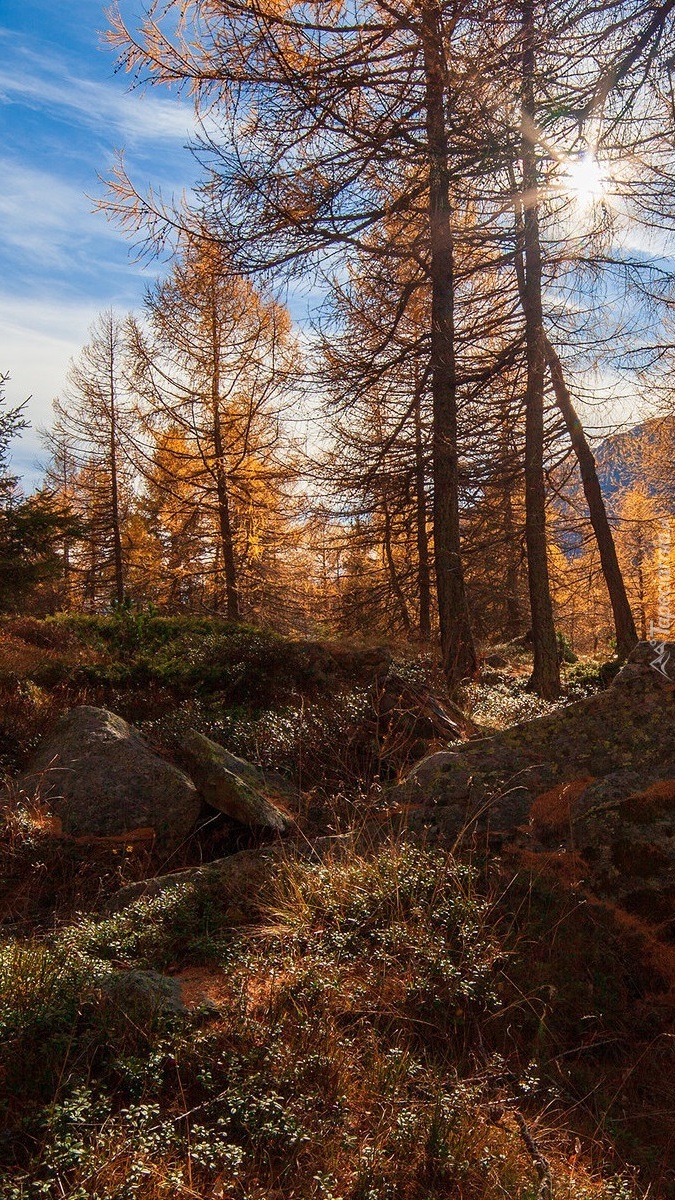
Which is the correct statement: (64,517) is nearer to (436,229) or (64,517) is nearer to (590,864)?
(436,229)

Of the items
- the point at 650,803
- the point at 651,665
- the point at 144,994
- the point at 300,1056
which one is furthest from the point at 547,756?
the point at 144,994

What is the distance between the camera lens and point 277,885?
3.83 metres

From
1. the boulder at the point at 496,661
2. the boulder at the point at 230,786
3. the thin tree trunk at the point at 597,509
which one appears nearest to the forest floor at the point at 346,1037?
the boulder at the point at 230,786

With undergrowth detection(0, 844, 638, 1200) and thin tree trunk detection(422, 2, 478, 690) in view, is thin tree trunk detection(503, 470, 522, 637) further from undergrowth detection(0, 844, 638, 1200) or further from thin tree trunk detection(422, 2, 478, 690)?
undergrowth detection(0, 844, 638, 1200)

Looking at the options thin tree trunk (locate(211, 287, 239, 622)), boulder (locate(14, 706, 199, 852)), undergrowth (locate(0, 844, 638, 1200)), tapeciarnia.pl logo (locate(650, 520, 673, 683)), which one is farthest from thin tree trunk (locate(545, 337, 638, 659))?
undergrowth (locate(0, 844, 638, 1200))

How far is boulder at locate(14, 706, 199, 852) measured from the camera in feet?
18.8

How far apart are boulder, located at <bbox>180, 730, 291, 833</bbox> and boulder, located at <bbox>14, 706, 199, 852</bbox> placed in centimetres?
20

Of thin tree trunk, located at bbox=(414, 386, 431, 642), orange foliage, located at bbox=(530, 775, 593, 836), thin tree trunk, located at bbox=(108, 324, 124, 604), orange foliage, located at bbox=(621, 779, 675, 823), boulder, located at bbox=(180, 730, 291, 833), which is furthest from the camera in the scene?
thin tree trunk, located at bbox=(108, 324, 124, 604)

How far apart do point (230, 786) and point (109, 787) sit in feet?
3.56

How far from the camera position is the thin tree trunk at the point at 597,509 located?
13.2m

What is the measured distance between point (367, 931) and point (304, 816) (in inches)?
82.1

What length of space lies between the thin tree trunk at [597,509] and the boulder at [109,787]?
31.0 ft

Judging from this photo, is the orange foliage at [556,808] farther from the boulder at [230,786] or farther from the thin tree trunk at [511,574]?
the thin tree trunk at [511,574]

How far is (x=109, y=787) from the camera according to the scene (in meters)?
5.93
